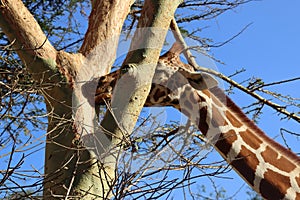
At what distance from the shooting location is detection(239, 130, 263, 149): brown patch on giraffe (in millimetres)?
3439

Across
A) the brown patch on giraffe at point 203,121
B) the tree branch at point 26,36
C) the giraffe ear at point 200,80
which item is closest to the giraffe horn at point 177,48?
the giraffe ear at point 200,80

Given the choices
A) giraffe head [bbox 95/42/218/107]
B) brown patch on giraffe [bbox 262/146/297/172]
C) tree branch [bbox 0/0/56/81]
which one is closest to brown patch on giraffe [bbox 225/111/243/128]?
brown patch on giraffe [bbox 262/146/297/172]

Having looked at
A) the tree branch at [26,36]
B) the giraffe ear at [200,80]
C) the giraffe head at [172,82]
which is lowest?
the giraffe ear at [200,80]

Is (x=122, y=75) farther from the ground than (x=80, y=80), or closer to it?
closer to it

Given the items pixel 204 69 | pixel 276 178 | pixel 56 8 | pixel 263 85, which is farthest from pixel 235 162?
pixel 56 8

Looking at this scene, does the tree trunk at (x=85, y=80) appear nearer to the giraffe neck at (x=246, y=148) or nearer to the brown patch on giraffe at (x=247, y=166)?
the giraffe neck at (x=246, y=148)

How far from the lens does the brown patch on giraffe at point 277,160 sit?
11.0 ft

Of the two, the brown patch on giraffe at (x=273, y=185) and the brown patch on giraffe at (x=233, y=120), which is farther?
the brown patch on giraffe at (x=233, y=120)

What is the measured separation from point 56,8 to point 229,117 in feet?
9.30

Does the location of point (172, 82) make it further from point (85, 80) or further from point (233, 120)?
point (85, 80)

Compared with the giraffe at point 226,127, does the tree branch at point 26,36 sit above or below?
above

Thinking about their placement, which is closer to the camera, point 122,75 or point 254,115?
point 122,75

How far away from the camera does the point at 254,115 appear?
4.41 m

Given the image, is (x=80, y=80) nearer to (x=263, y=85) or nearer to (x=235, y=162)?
(x=235, y=162)
